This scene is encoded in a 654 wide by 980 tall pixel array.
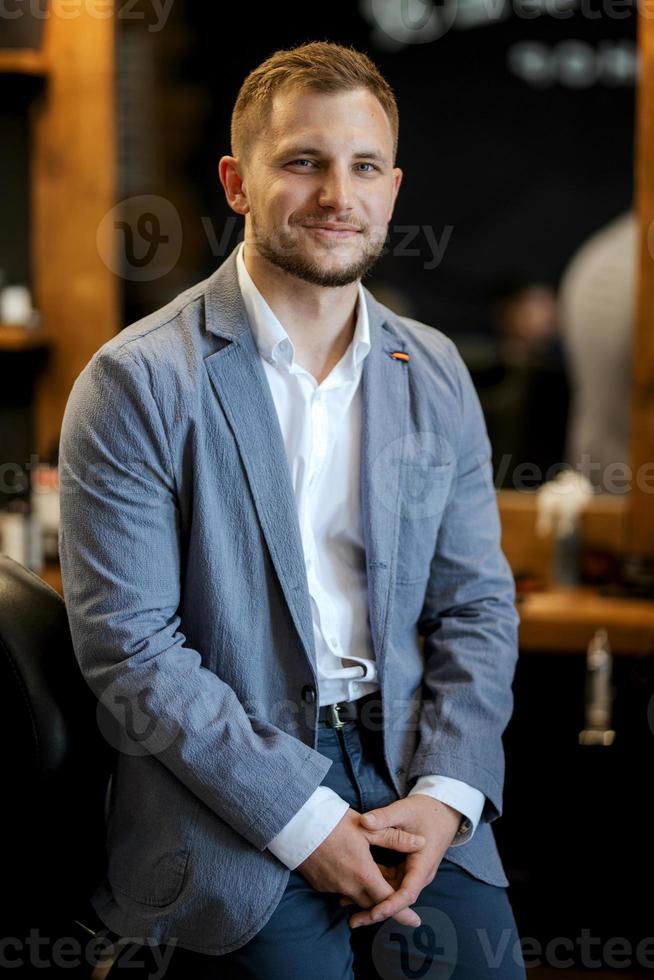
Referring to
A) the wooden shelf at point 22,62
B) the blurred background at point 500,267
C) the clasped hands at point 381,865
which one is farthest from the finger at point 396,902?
the wooden shelf at point 22,62

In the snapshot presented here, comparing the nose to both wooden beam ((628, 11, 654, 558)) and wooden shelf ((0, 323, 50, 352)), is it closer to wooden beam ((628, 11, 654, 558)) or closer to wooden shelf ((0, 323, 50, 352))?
wooden beam ((628, 11, 654, 558))

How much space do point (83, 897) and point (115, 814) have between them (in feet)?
0.43

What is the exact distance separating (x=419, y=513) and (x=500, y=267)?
381cm

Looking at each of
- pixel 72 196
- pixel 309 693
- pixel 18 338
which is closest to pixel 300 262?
pixel 309 693

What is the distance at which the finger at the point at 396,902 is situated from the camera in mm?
1453

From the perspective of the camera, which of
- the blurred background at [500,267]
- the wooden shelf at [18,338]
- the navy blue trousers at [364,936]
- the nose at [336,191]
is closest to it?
the navy blue trousers at [364,936]

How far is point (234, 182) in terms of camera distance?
5.50ft

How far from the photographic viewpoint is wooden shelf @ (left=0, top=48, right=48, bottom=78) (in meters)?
2.87

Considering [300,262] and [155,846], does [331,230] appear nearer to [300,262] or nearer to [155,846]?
[300,262]

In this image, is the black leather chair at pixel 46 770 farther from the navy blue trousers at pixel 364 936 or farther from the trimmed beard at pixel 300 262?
the trimmed beard at pixel 300 262

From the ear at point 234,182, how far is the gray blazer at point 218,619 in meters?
0.12

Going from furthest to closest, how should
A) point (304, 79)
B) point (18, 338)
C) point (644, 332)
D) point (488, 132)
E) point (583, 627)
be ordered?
point (488, 132)
point (18, 338)
point (644, 332)
point (583, 627)
point (304, 79)

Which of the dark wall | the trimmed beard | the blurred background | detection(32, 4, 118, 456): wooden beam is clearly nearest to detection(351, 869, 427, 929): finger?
the trimmed beard

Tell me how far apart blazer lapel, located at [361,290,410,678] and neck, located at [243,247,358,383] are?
2.4 inches
